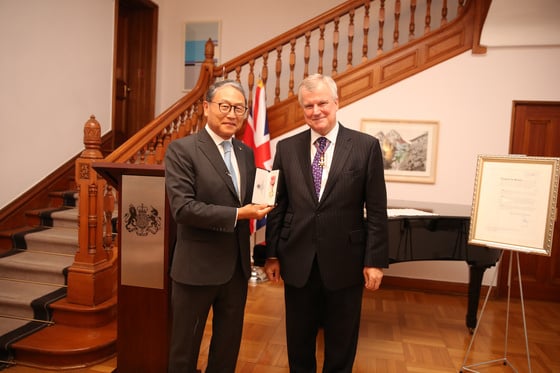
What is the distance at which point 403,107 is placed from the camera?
4.29m

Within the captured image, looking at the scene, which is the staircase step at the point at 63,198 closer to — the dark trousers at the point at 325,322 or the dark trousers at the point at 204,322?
the dark trousers at the point at 204,322

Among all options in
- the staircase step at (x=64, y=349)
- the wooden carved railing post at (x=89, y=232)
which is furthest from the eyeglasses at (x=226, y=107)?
the staircase step at (x=64, y=349)

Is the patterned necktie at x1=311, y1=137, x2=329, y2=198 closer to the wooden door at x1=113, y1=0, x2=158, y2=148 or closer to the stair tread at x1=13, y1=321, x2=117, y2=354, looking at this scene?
the stair tread at x1=13, y1=321, x2=117, y2=354

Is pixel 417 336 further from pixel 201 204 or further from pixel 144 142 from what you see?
pixel 144 142

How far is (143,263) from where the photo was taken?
2.02 meters

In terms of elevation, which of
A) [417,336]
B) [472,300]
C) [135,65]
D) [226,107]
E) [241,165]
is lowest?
[417,336]

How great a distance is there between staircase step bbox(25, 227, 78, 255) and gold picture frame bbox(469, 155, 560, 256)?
306cm

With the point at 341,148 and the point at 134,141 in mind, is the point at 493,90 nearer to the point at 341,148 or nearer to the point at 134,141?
the point at 341,148

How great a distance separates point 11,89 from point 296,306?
344cm

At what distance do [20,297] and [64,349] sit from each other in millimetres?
774

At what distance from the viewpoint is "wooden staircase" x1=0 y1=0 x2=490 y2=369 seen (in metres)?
2.65

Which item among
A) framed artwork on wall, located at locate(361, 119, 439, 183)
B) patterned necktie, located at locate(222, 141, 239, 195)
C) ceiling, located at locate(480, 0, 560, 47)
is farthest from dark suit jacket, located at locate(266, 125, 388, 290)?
ceiling, located at locate(480, 0, 560, 47)

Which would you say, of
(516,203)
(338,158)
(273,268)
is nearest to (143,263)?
(273,268)

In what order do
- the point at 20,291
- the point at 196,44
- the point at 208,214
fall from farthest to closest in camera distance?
the point at 196,44
the point at 20,291
the point at 208,214
